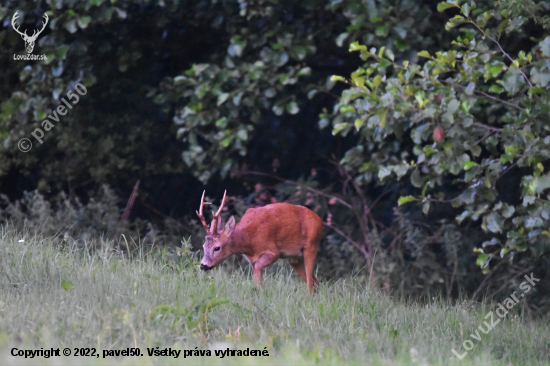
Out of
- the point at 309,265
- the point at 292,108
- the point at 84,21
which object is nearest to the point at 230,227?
the point at 309,265

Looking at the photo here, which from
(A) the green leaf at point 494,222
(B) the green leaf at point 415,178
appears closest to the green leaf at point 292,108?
(B) the green leaf at point 415,178

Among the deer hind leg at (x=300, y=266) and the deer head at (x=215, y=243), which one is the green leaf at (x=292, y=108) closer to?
the deer hind leg at (x=300, y=266)

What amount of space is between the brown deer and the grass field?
25cm

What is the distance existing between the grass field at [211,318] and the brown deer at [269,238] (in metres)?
0.25

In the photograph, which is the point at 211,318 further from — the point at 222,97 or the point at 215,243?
the point at 222,97

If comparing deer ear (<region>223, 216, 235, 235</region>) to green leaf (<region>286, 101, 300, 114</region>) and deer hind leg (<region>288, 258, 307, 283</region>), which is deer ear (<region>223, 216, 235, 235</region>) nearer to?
deer hind leg (<region>288, 258, 307, 283</region>)

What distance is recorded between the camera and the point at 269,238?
222 inches

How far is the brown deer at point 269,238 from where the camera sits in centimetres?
556

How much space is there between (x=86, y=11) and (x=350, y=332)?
16.7ft

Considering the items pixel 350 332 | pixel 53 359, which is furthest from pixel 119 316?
pixel 350 332

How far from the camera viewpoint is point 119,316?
14.2ft

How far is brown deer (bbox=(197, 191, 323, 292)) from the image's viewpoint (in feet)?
18.2

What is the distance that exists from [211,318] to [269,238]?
120 cm

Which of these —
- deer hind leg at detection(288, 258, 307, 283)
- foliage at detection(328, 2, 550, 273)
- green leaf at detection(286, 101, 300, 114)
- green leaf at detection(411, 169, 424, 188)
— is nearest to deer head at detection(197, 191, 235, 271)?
deer hind leg at detection(288, 258, 307, 283)
